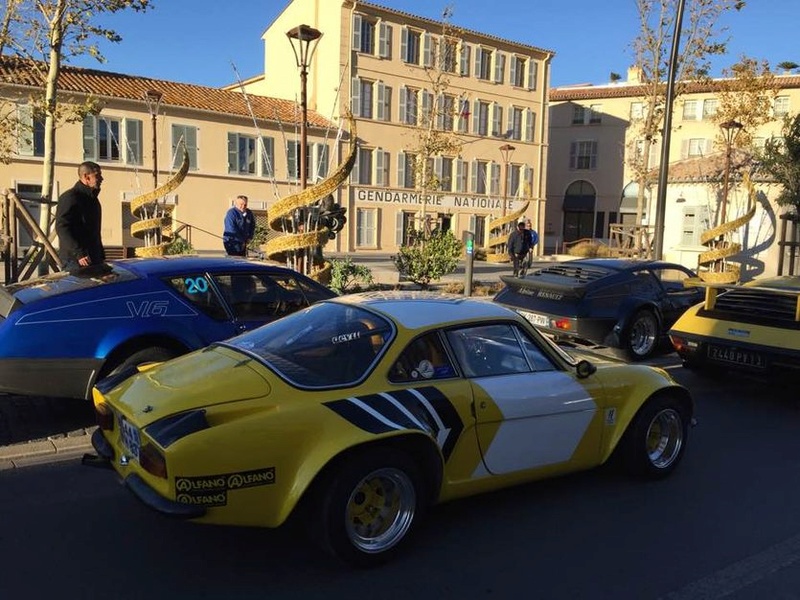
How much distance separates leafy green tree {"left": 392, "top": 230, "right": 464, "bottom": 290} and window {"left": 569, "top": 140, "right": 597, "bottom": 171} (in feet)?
142

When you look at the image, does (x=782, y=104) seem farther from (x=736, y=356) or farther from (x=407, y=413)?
(x=407, y=413)

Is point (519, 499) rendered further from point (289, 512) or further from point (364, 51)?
point (364, 51)

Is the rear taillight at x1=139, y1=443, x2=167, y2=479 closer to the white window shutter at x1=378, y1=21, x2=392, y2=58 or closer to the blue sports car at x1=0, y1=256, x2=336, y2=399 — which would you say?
the blue sports car at x1=0, y1=256, x2=336, y2=399

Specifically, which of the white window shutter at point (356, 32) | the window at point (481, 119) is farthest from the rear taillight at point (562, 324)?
the window at point (481, 119)

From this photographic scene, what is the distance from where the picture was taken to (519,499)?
4363 mm

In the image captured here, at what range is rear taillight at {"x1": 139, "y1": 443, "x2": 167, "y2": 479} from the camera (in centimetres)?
300

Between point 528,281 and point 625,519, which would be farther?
point 528,281

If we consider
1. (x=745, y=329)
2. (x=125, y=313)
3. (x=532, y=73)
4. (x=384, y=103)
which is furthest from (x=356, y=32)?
(x=125, y=313)

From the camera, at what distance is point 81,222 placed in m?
6.98

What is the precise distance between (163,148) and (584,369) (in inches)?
1280

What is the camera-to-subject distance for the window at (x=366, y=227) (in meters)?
39.9

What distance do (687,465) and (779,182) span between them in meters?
20.0

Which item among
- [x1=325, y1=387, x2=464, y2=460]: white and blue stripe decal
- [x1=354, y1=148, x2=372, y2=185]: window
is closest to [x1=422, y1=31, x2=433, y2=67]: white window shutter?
[x1=354, y1=148, x2=372, y2=185]: window

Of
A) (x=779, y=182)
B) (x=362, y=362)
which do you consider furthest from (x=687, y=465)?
(x=779, y=182)
